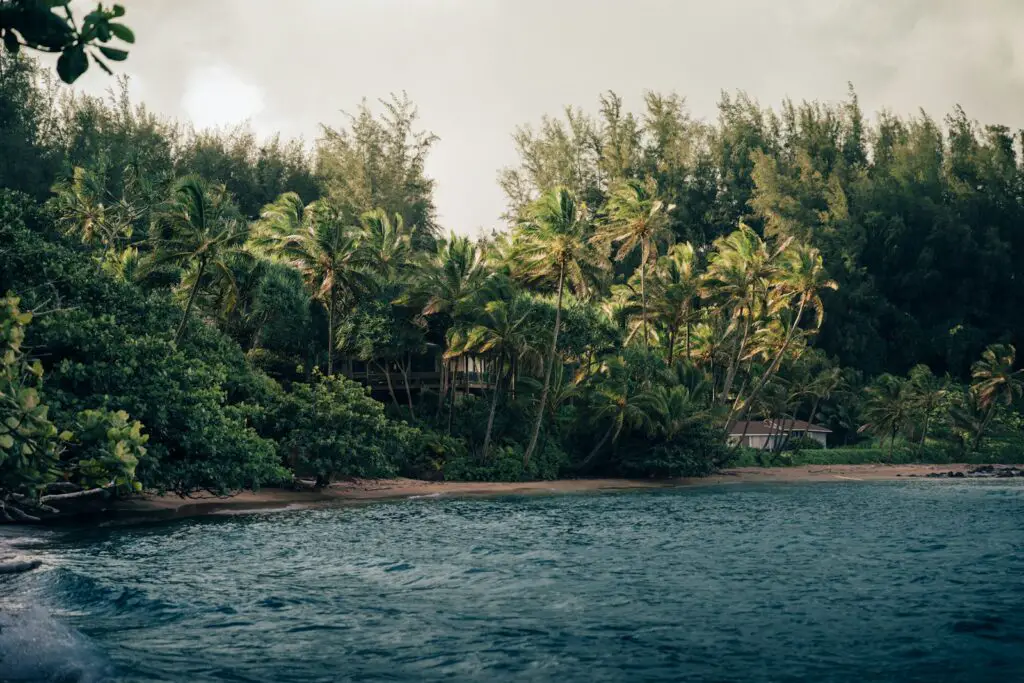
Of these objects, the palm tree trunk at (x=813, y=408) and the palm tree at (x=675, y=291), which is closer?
the palm tree at (x=675, y=291)

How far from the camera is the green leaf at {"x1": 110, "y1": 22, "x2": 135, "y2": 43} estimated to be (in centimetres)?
429

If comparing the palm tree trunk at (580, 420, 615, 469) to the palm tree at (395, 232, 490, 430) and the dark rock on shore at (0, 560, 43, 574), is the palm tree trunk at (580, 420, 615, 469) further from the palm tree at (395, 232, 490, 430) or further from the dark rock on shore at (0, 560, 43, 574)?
the dark rock on shore at (0, 560, 43, 574)

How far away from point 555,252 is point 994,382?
3183 centimetres

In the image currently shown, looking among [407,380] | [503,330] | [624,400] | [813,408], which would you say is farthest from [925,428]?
[407,380]

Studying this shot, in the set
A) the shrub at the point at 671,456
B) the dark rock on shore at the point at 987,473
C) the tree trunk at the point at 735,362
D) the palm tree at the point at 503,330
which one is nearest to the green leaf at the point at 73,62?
the palm tree at the point at 503,330

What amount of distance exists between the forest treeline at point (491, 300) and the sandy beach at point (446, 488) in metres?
0.99

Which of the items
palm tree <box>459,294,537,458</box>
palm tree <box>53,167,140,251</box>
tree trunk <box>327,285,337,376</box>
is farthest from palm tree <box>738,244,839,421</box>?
palm tree <box>53,167,140,251</box>

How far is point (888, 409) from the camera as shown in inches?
2132

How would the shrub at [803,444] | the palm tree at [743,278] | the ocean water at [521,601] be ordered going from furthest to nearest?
1. the shrub at [803,444]
2. the palm tree at [743,278]
3. the ocean water at [521,601]

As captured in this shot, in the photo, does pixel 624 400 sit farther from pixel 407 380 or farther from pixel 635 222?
pixel 407 380

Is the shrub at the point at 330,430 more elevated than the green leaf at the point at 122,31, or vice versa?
the green leaf at the point at 122,31

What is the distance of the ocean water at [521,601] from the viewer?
9867mm

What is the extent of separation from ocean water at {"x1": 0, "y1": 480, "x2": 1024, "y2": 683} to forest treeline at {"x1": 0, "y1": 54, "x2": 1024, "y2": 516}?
6.32 ft

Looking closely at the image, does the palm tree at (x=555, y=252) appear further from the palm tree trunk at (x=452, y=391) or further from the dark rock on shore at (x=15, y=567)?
the dark rock on shore at (x=15, y=567)
